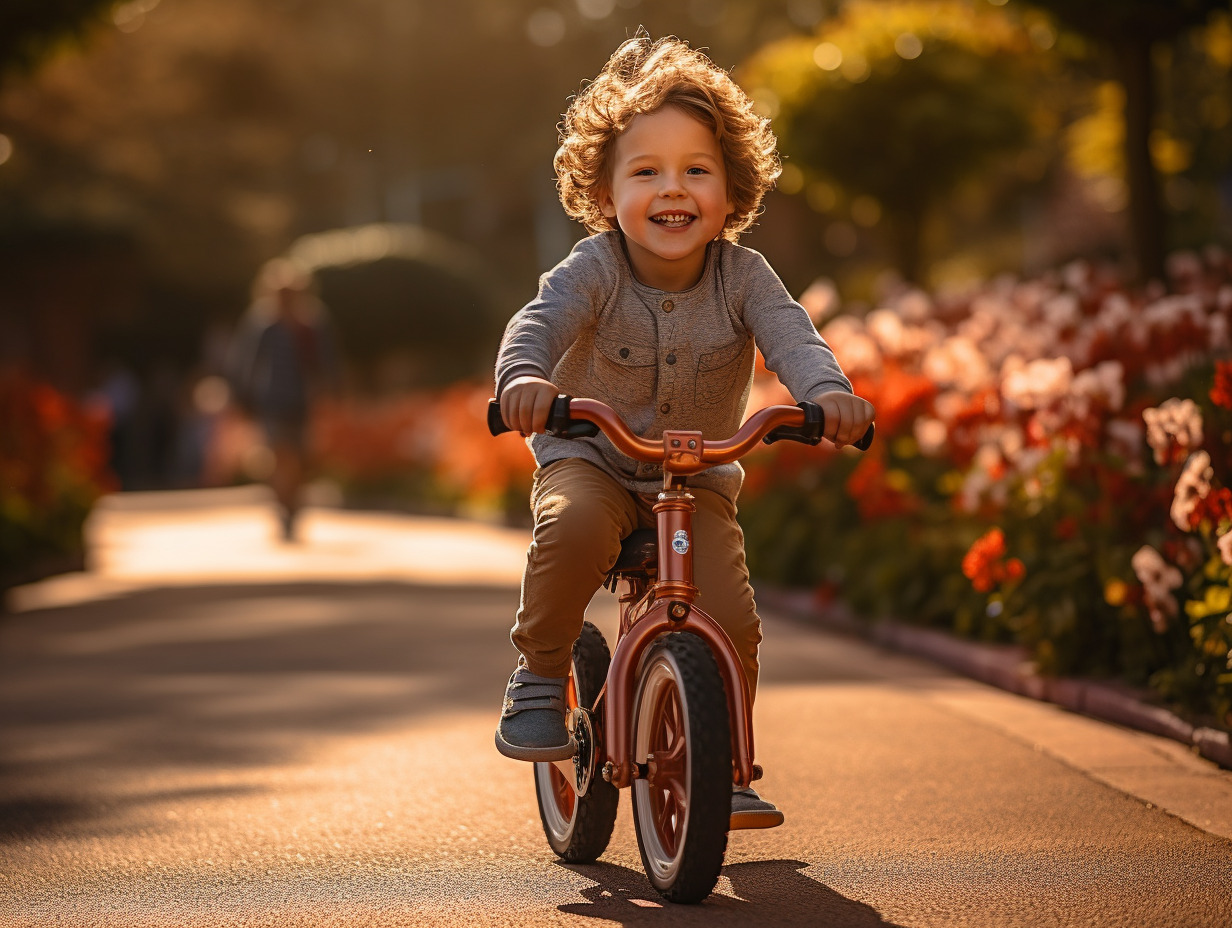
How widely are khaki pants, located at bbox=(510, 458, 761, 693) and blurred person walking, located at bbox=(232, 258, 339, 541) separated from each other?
1147 centimetres

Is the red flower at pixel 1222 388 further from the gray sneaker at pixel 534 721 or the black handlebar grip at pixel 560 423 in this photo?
the black handlebar grip at pixel 560 423

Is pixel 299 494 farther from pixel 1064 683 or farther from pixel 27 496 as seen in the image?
pixel 1064 683

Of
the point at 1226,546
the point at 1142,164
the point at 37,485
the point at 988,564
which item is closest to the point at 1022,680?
the point at 988,564

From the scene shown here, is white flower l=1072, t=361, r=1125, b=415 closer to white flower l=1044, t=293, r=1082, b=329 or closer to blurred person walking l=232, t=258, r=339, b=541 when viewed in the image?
white flower l=1044, t=293, r=1082, b=329

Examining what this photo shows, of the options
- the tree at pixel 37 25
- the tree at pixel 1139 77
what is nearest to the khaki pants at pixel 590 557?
the tree at pixel 1139 77

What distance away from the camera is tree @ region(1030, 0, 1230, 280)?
36.9 ft

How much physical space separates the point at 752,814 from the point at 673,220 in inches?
51.3

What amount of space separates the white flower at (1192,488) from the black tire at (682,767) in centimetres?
254

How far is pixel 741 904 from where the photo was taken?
3932mm

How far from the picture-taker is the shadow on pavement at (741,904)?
149 inches

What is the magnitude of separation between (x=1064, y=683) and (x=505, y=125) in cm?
5560

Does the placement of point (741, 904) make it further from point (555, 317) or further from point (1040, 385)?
point (1040, 385)

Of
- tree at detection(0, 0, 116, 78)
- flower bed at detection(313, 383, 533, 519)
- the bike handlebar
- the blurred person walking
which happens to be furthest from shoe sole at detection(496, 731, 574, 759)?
flower bed at detection(313, 383, 533, 519)

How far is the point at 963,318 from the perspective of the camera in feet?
39.6
